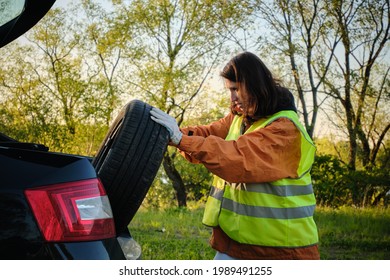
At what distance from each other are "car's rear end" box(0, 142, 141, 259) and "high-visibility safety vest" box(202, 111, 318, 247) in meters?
0.93

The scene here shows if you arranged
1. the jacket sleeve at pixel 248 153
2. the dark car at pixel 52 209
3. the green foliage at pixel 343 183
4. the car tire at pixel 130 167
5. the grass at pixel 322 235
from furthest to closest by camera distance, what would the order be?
the green foliage at pixel 343 183, the grass at pixel 322 235, the jacket sleeve at pixel 248 153, the car tire at pixel 130 167, the dark car at pixel 52 209

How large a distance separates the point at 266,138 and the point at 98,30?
15.1 m

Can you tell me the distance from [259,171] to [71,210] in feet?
3.39

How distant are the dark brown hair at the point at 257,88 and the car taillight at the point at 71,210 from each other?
1.13 meters

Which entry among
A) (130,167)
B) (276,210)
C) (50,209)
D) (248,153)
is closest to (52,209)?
(50,209)

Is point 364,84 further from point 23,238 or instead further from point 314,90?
point 23,238

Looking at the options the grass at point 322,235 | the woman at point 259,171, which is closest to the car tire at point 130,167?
the woman at point 259,171

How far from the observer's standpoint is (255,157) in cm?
225

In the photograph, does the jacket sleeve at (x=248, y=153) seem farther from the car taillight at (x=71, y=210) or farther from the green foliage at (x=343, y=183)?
the green foliage at (x=343, y=183)

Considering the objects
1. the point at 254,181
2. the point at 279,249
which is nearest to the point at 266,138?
the point at 254,181

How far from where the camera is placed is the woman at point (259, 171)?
2.25m

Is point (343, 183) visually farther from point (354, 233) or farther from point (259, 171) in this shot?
point (259, 171)

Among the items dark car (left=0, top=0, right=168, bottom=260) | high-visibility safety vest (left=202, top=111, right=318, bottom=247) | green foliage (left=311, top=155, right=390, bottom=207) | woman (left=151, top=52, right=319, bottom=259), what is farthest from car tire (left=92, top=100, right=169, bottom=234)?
green foliage (left=311, top=155, right=390, bottom=207)

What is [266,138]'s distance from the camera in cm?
231
